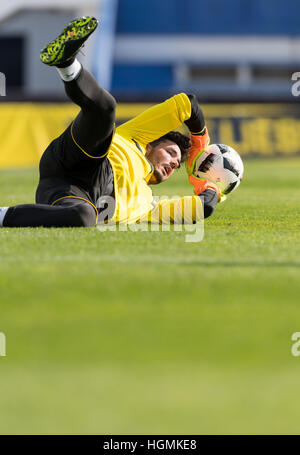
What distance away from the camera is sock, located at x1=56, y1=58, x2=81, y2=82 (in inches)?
149

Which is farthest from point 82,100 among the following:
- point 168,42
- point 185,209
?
point 168,42

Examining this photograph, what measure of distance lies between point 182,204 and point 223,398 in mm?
2628

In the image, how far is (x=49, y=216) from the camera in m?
4.14

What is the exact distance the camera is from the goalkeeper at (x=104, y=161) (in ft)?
12.8

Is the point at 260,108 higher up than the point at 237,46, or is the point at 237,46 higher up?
the point at 237,46

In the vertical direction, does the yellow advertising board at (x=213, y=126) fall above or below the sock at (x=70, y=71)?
above

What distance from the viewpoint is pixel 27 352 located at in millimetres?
2338

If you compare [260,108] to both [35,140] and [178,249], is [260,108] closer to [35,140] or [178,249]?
[35,140]

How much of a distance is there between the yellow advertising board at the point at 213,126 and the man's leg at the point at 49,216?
9.03m

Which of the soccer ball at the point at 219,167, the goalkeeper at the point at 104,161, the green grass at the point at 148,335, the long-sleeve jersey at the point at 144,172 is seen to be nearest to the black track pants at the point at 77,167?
the goalkeeper at the point at 104,161

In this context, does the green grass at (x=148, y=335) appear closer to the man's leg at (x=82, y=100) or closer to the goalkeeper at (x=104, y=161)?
the goalkeeper at (x=104, y=161)

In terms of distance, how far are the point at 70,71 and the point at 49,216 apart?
2.71ft
